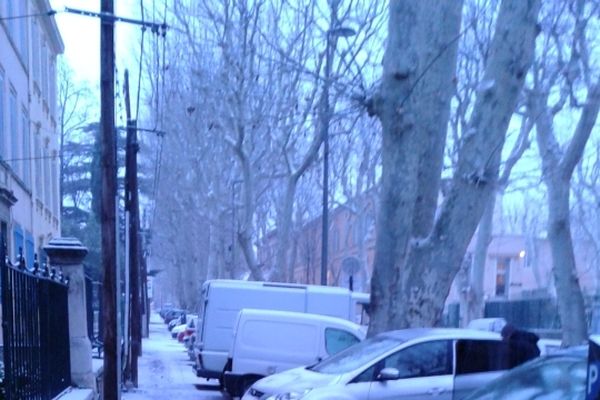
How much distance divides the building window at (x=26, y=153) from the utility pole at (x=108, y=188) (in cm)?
1093

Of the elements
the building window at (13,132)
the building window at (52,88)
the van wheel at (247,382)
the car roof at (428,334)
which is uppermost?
the building window at (52,88)

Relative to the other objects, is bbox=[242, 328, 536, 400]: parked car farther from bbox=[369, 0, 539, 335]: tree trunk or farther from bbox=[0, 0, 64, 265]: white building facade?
bbox=[0, 0, 64, 265]: white building facade

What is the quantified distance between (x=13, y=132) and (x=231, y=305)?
7.75 metres

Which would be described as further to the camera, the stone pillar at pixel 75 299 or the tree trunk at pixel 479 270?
the tree trunk at pixel 479 270

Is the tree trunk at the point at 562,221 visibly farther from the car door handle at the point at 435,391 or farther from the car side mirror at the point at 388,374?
the car side mirror at the point at 388,374

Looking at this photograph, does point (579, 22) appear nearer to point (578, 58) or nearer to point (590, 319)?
point (578, 58)

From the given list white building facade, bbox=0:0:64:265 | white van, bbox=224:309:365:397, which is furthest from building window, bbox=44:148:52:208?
white van, bbox=224:309:365:397

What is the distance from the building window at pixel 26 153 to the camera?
75.9 feet

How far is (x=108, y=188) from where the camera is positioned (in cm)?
1253

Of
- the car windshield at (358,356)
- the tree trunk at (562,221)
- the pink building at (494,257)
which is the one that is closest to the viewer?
the car windshield at (358,356)

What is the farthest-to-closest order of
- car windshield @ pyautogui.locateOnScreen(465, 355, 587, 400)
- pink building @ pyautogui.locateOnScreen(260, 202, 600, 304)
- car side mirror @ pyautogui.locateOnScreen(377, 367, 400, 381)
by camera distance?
1. pink building @ pyautogui.locateOnScreen(260, 202, 600, 304)
2. car side mirror @ pyautogui.locateOnScreen(377, 367, 400, 381)
3. car windshield @ pyautogui.locateOnScreen(465, 355, 587, 400)

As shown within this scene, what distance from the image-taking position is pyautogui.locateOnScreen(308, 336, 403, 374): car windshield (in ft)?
32.7

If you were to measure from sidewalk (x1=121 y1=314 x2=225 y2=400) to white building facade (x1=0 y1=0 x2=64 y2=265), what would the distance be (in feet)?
14.6

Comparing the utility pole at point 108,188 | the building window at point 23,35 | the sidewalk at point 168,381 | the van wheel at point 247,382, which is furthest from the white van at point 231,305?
the building window at point 23,35
